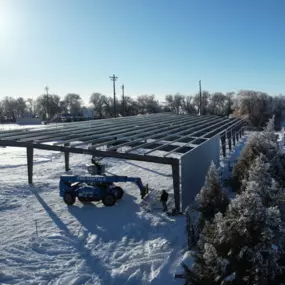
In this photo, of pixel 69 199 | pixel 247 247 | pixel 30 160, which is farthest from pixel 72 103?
pixel 247 247

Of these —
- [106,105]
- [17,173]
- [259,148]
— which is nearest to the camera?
[259,148]

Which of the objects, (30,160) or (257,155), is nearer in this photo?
(257,155)

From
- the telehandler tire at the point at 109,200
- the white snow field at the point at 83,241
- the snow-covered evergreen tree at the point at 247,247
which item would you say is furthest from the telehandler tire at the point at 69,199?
the snow-covered evergreen tree at the point at 247,247

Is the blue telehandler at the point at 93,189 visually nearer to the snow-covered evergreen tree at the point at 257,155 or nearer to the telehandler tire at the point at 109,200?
the telehandler tire at the point at 109,200


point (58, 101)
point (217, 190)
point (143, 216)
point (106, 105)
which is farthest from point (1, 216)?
point (58, 101)

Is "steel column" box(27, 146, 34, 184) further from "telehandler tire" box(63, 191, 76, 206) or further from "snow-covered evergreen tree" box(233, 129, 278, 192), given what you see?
"snow-covered evergreen tree" box(233, 129, 278, 192)

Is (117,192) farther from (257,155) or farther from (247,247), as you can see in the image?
(247,247)

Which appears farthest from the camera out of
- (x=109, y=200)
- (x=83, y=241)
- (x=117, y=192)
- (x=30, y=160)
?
(x=30, y=160)

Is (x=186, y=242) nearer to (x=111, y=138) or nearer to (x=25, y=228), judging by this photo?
(x=25, y=228)
